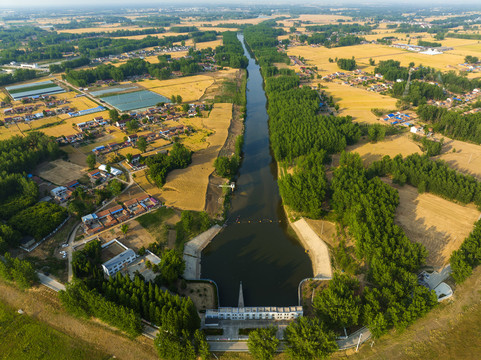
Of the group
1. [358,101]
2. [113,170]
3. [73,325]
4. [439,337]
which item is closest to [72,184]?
[113,170]

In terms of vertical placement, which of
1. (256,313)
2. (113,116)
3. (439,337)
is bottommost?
(439,337)

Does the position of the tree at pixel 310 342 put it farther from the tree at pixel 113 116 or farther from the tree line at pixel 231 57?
the tree line at pixel 231 57

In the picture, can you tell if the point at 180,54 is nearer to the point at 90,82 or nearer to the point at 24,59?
the point at 90,82

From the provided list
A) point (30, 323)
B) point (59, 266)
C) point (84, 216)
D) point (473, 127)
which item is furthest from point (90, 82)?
point (473, 127)

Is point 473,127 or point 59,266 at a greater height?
point 473,127

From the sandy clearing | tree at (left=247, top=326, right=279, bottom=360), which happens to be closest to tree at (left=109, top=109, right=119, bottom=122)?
the sandy clearing

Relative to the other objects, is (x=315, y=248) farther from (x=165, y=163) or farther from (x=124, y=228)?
(x=165, y=163)

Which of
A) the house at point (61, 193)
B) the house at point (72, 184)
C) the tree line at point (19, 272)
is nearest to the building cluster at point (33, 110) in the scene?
the house at point (72, 184)
